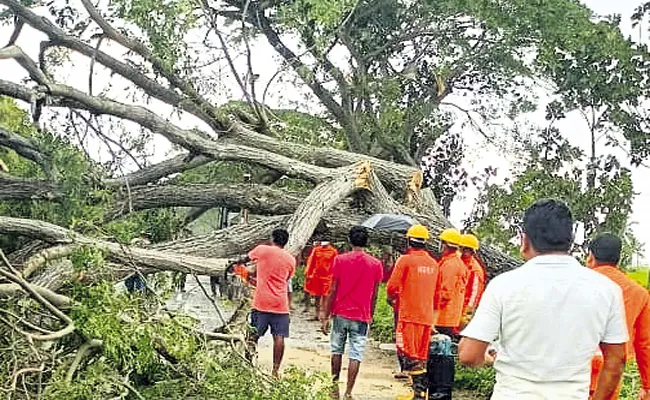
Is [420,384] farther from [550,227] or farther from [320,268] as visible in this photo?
[320,268]

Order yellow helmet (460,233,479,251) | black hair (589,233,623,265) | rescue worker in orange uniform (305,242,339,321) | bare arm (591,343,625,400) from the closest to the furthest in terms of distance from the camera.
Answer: bare arm (591,343,625,400)
black hair (589,233,623,265)
yellow helmet (460,233,479,251)
rescue worker in orange uniform (305,242,339,321)

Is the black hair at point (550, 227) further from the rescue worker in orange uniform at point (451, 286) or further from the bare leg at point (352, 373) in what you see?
the bare leg at point (352, 373)

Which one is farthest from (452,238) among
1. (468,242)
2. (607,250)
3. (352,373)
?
(607,250)

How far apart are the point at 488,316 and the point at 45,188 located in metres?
6.76

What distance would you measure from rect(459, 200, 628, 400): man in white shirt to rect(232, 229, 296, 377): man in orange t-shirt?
17.1 feet

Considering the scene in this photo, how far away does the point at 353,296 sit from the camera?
29.8 feet

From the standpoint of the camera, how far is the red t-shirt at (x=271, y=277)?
9180 mm

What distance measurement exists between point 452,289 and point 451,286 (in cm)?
3

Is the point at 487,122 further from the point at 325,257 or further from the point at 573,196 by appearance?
the point at 325,257

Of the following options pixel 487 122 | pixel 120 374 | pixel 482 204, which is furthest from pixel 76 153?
pixel 487 122

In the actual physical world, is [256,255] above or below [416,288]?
above

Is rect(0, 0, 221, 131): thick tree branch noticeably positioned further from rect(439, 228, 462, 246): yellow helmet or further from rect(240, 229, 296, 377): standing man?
rect(439, 228, 462, 246): yellow helmet

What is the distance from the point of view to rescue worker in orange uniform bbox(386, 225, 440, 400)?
28.3 ft

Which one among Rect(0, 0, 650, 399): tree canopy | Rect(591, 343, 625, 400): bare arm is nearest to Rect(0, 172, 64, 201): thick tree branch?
Rect(0, 0, 650, 399): tree canopy
